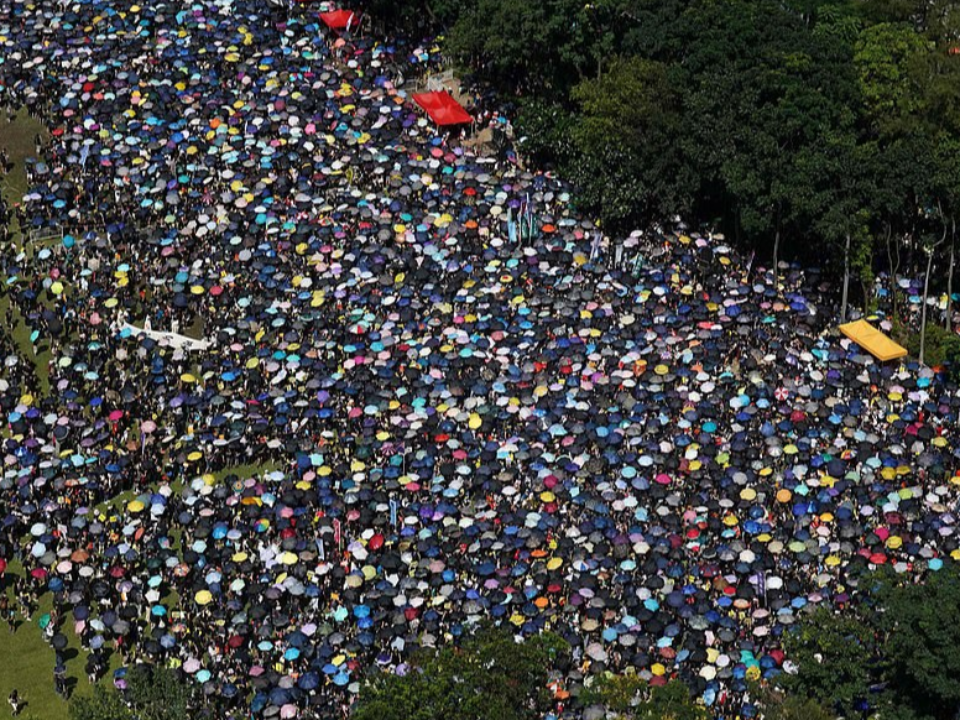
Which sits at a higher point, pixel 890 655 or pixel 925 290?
pixel 890 655

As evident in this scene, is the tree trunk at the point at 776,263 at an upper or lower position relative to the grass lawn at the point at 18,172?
upper

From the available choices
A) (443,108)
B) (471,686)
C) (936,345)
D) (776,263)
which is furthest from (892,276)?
(471,686)

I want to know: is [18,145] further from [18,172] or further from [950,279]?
[950,279]

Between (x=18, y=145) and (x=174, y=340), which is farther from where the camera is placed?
(x=18, y=145)

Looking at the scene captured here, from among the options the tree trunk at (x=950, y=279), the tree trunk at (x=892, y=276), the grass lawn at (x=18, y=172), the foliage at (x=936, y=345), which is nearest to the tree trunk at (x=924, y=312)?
the foliage at (x=936, y=345)

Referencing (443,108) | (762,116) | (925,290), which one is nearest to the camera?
(925,290)

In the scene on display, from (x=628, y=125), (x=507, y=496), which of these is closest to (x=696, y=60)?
(x=628, y=125)

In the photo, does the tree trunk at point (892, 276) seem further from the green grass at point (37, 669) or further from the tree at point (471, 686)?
the green grass at point (37, 669)

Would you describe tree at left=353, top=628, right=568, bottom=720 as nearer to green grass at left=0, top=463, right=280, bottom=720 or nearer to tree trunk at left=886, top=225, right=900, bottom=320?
green grass at left=0, top=463, right=280, bottom=720
